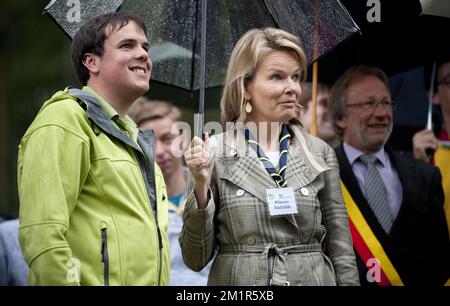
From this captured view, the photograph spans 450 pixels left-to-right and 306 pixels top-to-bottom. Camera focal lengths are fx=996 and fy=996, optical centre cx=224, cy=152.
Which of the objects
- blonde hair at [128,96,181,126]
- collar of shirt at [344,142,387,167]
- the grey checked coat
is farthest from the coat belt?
blonde hair at [128,96,181,126]

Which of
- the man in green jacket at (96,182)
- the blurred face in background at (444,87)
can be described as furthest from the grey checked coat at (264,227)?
the blurred face in background at (444,87)

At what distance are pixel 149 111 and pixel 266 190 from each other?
107 inches

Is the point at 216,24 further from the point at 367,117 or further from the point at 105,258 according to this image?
the point at 105,258

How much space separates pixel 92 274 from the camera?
13.8 feet

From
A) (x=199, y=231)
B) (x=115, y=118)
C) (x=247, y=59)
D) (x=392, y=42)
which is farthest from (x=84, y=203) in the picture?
(x=392, y=42)

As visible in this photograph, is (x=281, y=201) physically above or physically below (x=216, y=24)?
below

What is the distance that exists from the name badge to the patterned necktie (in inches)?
54.1

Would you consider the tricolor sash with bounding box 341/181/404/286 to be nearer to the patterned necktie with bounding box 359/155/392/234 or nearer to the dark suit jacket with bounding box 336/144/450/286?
the dark suit jacket with bounding box 336/144/450/286

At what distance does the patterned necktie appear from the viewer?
19.7 feet

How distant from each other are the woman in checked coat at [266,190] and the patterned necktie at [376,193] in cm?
103

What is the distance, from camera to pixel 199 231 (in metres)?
4.72

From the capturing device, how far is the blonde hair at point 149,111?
7316 mm

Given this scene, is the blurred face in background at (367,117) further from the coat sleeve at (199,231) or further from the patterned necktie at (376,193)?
the coat sleeve at (199,231)
